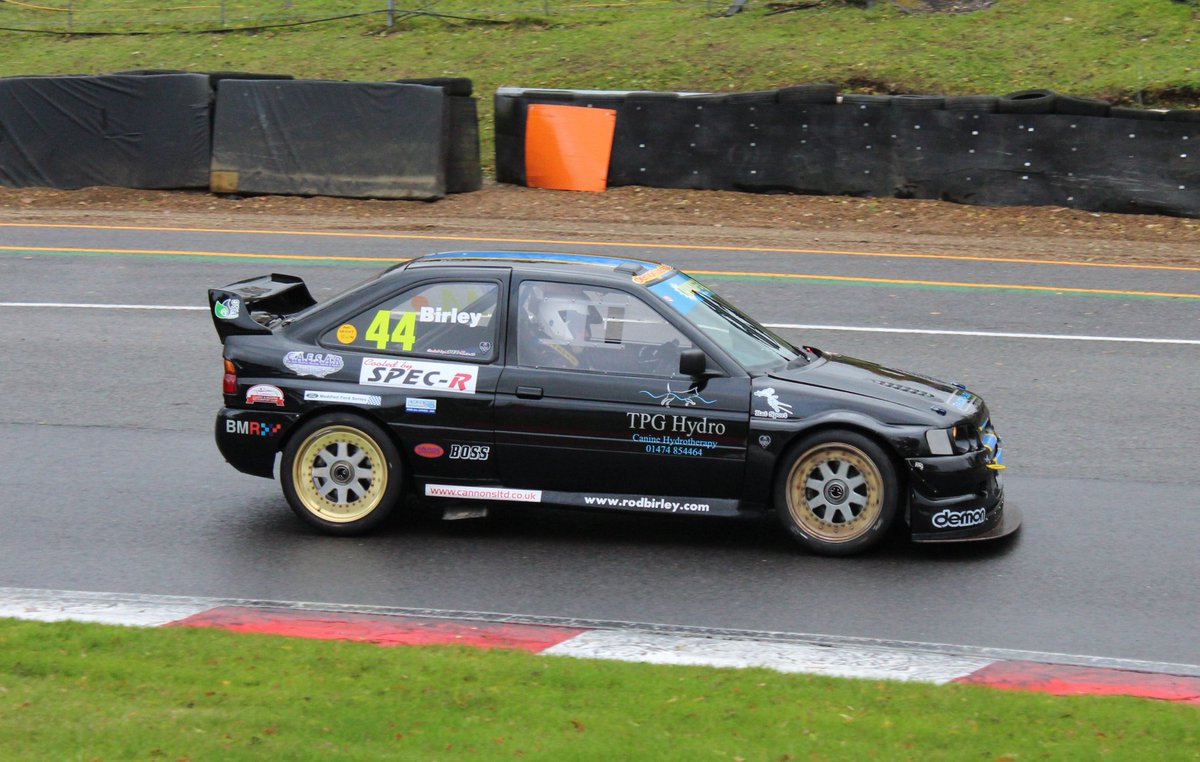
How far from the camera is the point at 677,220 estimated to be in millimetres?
19297

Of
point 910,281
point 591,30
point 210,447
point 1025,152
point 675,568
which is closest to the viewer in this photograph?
point 675,568

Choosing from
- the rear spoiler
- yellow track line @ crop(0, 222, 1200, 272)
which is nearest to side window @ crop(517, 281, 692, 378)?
the rear spoiler

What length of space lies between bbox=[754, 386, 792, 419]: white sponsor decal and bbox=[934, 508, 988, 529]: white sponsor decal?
0.92 m

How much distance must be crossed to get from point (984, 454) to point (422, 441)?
2.94 m

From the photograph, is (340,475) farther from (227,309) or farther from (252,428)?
(227,309)

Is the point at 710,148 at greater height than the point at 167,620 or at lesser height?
greater

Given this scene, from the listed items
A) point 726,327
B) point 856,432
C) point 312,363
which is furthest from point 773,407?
point 312,363

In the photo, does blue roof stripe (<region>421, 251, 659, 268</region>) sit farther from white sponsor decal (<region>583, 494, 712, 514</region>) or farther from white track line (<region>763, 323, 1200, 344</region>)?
white track line (<region>763, 323, 1200, 344</region>)

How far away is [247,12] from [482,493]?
1189 inches

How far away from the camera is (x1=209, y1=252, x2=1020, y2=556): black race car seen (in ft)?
23.0

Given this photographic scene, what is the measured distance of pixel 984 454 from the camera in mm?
7098

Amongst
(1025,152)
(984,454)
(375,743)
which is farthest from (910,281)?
(375,743)

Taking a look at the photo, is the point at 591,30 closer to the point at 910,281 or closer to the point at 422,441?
the point at 910,281

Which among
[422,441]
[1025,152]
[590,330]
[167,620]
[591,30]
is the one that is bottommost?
[167,620]
